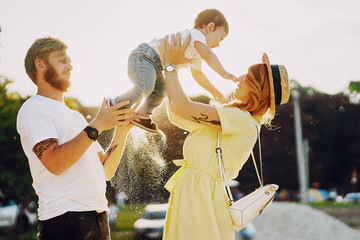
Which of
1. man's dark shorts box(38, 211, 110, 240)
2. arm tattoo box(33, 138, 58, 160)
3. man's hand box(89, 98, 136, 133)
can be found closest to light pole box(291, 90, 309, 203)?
man's hand box(89, 98, 136, 133)

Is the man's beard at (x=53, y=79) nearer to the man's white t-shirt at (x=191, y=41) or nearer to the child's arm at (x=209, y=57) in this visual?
the man's white t-shirt at (x=191, y=41)

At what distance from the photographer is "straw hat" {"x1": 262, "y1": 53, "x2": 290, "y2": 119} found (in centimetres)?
251

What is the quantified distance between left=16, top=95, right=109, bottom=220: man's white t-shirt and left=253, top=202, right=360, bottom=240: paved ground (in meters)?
15.3

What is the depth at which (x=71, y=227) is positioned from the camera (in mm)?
2168

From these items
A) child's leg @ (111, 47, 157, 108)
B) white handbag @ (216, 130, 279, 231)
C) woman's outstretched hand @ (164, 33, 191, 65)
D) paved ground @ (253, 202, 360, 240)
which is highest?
woman's outstretched hand @ (164, 33, 191, 65)

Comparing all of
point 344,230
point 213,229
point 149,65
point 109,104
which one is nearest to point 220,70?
point 149,65

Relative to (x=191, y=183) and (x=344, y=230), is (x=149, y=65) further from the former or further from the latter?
(x=344, y=230)

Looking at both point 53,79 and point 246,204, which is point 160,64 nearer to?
point 53,79

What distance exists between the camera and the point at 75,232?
2188mm

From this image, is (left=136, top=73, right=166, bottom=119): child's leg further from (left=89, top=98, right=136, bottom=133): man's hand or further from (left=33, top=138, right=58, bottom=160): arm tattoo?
(left=33, top=138, right=58, bottom=160): arm tattoo

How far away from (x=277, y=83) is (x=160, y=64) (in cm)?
72

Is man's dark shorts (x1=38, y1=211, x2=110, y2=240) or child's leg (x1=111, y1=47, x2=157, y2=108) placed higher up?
child's leg (x1=111, y1=47, x2=157, y2=108)

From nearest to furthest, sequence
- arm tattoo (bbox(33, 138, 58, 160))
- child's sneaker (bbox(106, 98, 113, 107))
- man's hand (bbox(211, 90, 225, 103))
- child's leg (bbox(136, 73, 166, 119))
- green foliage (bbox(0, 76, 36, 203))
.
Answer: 1. arm tattoo (bbox(33, 138, 58, 160))
2. child's sneaker (bbox(106, 98, 113, 107))
3. child's leg (bbox(136, 73, 166, 119))
4. man's hand (bbox(211, 90, 225, 103))
5. green foliage (bbox(0, 76, 36, 203))

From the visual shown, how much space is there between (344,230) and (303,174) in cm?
1103
